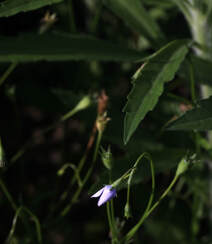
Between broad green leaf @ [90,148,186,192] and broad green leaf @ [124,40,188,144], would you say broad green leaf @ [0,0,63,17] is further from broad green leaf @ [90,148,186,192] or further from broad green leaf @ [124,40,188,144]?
broad green leaf @ [90,148,186,192]

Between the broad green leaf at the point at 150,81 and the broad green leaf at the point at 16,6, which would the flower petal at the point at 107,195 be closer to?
the broad green leaf at the point at 150,81

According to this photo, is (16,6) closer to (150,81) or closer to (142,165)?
(150,81)

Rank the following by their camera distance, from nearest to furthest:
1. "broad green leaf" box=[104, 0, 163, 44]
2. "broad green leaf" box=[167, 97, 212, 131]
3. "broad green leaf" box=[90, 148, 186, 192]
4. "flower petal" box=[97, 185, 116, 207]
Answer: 1. "flower petal" box=[97, 185, 116, 207]
2. "broad green leaf" box=[167, 97, 212, 131]
3. "broad green leaf" box=[90, 148, 186, 192]
4. "broad green leaf" box=[104, 0, 163, 44]

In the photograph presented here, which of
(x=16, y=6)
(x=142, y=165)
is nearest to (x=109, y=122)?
(x=142, y=165)

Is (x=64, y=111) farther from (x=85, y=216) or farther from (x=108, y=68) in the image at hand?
(x=85, y=216)

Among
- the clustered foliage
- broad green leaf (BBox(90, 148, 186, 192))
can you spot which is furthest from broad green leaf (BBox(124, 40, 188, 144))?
broad green leaf (BBox(90, 148, 186, 192))
